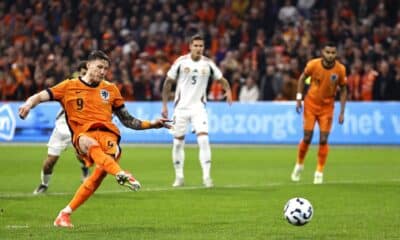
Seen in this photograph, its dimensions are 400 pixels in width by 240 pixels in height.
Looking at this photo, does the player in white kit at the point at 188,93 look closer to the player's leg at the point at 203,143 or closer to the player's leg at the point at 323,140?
the player's leg at the point at 203,143

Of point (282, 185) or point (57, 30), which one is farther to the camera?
point (57, 30)

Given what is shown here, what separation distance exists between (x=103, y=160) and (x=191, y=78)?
256 inches

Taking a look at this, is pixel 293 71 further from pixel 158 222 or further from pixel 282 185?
pixel 158 222

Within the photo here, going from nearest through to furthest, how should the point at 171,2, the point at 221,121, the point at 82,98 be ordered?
the point at 82,98 < the point at 221,121 < the point at 171,2

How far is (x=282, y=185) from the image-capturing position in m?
16.6

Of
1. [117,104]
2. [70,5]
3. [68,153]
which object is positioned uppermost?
[70,5]

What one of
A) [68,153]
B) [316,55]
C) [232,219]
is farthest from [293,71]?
[232,219]

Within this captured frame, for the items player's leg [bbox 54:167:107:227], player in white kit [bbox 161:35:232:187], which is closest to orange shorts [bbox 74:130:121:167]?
player's leg [bbox 54:167:107:227]

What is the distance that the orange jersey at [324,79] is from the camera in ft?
57.4

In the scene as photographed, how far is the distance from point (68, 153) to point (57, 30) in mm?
10985

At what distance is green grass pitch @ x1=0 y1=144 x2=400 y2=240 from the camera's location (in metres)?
10.7

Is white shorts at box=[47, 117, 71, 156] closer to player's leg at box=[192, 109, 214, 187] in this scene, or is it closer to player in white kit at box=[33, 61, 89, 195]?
player in white kit at box=[33, 61, 89, 195]

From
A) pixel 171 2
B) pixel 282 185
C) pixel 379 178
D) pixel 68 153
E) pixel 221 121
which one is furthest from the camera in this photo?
pixel 171 2

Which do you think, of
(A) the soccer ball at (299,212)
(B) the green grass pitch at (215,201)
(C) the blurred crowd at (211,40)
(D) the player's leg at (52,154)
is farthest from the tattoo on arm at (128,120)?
(C) the blurred crowd at (211,40)
